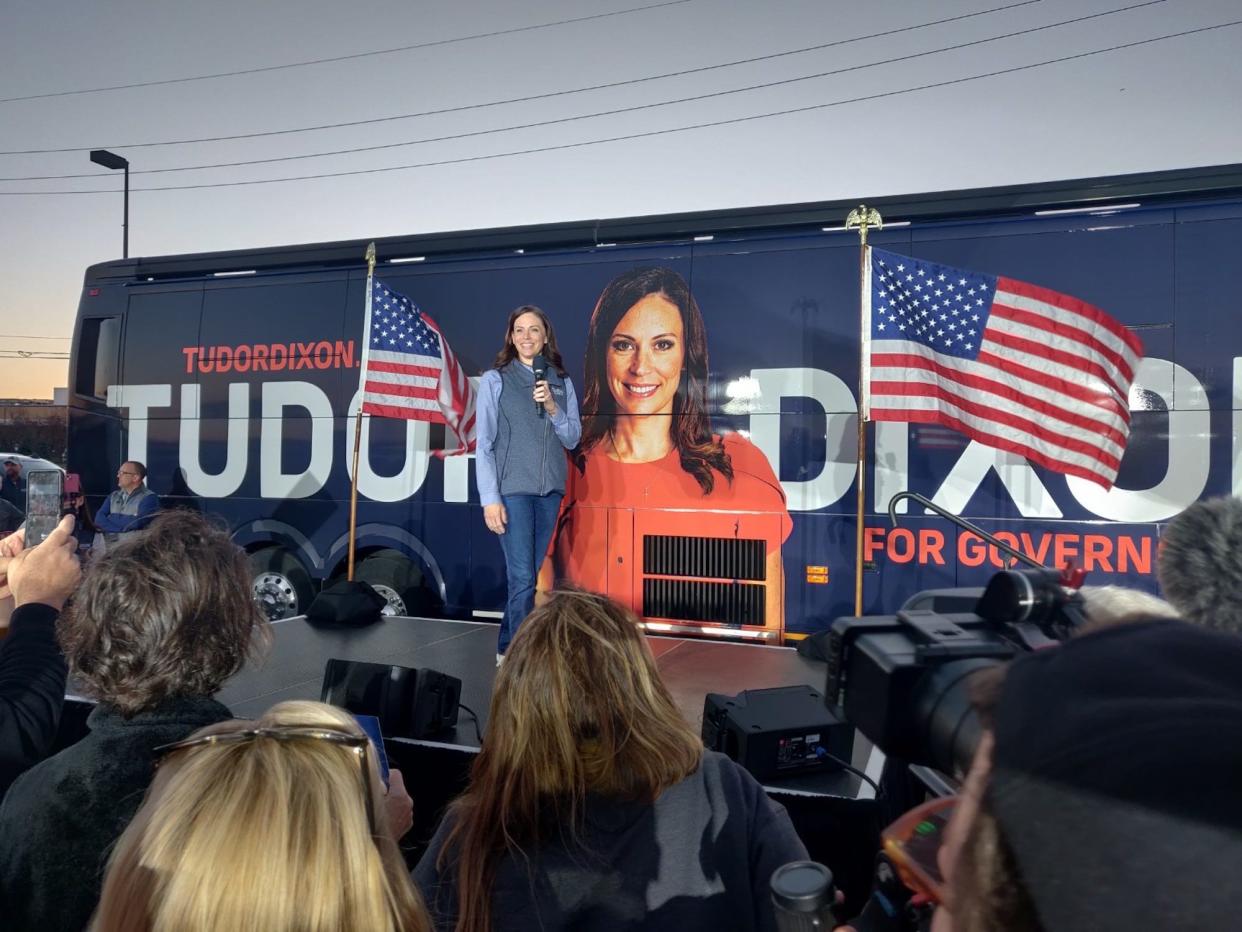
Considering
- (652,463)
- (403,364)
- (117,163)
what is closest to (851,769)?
(652,463)

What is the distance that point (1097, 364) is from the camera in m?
4.85

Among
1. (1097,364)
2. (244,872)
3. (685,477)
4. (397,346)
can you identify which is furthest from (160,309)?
(244,872)

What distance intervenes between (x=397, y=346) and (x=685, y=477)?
2.31m

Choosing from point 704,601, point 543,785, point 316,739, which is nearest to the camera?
point 316,739

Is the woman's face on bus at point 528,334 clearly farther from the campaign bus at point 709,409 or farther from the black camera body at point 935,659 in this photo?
→ the black camera body at point 935,659

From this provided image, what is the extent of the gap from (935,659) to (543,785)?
2.95 feet

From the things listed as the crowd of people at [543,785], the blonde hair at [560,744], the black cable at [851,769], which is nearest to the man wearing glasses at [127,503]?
the crowd of people at [543,785]

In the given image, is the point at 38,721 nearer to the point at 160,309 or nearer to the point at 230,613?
the point at 230,613

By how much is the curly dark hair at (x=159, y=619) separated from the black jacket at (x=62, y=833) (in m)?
0.21

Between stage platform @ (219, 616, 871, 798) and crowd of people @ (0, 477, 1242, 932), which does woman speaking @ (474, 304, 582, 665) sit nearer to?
stage platform @ (219, 616, 871, 798)

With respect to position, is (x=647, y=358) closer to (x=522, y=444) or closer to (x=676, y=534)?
(x=676, y=534)

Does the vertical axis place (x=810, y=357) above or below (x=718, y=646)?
above

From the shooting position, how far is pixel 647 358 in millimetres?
6234

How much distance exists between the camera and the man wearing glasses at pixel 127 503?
7465 mm
